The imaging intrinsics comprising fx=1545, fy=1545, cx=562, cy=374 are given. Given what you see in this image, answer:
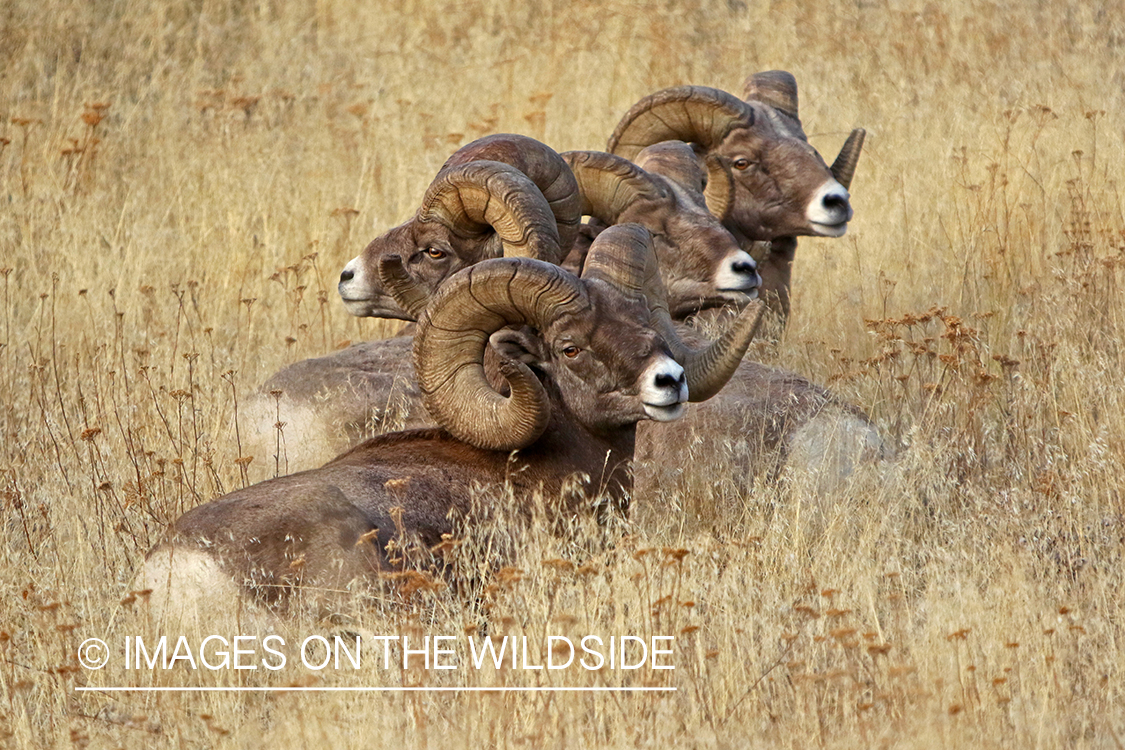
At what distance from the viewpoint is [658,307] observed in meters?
7.38

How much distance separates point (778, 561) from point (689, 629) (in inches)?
54.3

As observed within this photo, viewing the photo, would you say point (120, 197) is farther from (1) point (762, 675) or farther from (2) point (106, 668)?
(1) point (762, 675)

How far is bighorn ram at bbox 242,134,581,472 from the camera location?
7961 mm

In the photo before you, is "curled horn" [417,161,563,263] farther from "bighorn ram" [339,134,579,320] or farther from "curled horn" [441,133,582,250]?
"curled horn" [441,133,582,250]

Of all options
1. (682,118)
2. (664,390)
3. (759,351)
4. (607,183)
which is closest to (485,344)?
(664,390)

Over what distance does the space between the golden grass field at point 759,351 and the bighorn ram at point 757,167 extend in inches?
30.8

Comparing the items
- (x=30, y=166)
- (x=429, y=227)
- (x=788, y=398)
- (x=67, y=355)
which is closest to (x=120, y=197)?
(x=30, y=166)

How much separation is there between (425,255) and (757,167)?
11.0 feet

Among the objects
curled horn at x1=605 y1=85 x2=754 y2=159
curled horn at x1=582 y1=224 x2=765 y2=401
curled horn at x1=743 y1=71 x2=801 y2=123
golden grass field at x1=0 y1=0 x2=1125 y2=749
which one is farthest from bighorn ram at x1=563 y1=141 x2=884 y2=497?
curled horn at x1=743 y1=71 x2=801 y2=123

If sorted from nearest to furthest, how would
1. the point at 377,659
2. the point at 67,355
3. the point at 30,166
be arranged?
the point at 377,659 < the point at 67,355 < the point at 30,166

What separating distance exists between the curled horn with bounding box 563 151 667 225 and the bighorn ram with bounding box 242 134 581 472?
3.20 feet

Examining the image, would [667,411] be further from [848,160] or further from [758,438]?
[848,160]

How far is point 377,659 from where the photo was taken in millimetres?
5812

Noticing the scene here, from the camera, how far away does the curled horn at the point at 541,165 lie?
830 cm
